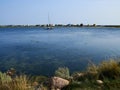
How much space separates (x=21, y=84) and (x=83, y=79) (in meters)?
3.49

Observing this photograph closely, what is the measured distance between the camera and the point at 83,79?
33.8 feet

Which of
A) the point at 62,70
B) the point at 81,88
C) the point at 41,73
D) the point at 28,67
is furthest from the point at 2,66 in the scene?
the point at 81,88

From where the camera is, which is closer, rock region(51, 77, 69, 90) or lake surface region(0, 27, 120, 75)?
rock region(51, 77, 69, 90)

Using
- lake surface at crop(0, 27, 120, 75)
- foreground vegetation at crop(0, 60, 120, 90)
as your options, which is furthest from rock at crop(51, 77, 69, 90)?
lake surface at crop(0, 27, 120, 75)

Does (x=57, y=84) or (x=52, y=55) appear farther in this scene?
(x=52, y=55)

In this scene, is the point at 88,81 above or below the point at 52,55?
above

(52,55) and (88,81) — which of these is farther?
(52,55)

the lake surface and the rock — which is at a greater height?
the rock

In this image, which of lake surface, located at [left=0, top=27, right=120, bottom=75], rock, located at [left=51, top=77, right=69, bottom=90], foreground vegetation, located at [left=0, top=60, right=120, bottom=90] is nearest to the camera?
foreground vegetation, located at [left=0, top=60, right=120, bottom=90]

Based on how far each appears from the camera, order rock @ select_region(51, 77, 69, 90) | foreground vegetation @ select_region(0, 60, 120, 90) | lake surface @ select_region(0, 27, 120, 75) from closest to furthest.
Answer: foreground vegetation @ select_region(0, 60, 120, 90) < rock @ select_region(51, 77, 69, 90) < lake surface @ select_region(0, 27, 120, 75)

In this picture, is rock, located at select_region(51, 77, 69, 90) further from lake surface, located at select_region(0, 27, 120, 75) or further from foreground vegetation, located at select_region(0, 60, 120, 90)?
lake surface, located at select_region(0, 27, 120, 75)

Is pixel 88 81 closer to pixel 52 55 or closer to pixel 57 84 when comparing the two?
pixel 57 84

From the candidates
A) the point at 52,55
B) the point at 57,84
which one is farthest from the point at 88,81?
the point at 52,55

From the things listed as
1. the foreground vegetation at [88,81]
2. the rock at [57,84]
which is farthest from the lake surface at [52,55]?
the rock at [57,84]
